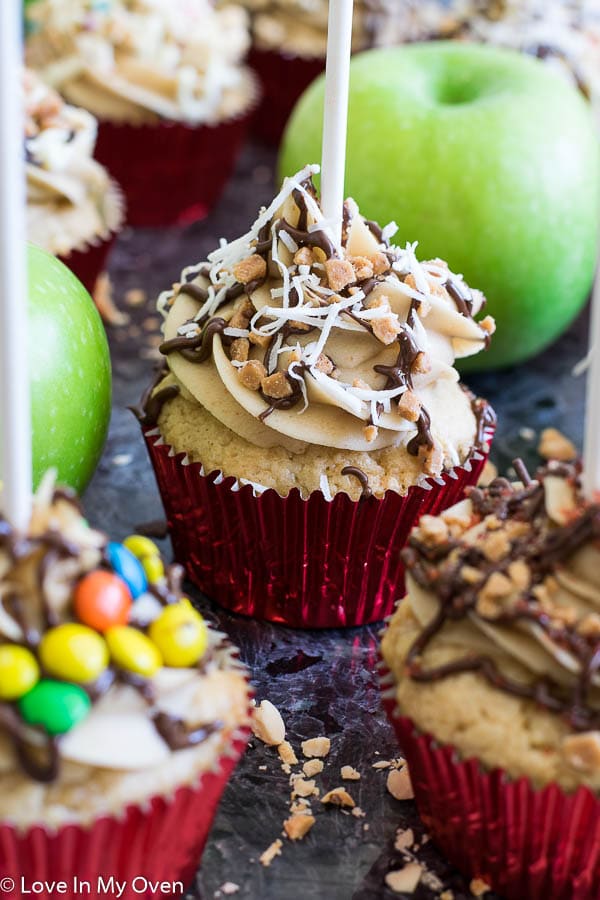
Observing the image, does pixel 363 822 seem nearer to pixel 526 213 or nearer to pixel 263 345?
pixel 263 345

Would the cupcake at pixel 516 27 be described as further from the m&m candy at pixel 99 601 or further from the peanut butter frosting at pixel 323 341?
the m&m candy at pixel 99 601

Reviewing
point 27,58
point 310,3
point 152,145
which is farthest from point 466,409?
point 310,3

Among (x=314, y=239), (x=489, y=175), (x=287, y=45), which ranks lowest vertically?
(x=287, y=45)

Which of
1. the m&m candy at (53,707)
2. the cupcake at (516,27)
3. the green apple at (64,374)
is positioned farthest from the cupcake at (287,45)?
the m&m candy at (53,707)

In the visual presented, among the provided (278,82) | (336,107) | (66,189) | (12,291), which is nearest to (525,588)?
(12,291)

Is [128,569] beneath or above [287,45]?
above

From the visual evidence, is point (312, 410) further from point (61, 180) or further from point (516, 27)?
point (516, 27)

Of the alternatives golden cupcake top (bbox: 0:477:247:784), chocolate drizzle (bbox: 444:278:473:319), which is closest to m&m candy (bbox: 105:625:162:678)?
golden cupcake top (bbox: 0:477:247:784)

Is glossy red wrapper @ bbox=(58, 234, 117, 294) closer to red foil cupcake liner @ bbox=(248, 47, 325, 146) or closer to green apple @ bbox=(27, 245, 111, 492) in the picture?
green apple @ bbox=(27, 245, 111, 492)
